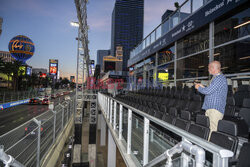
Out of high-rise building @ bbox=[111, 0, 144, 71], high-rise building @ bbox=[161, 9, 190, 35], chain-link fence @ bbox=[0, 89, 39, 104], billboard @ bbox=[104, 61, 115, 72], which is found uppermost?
high-rise building @ bbox=[111, 0, 144, 71]

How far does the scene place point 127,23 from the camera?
13675cm

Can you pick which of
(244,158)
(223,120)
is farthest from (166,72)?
(244,158)

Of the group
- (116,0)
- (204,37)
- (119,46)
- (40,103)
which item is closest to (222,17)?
(204,37)

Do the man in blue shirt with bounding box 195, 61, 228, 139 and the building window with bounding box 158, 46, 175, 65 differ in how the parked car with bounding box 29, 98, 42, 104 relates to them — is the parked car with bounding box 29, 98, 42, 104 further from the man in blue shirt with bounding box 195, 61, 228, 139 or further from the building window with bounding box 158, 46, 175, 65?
the man in blue shirt with bounding box 195, 61, 228, 139

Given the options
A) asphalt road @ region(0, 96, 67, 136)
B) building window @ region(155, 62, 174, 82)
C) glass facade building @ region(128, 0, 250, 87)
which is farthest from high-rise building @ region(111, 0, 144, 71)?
glass facade building @ region(128, 0, 250, 87)

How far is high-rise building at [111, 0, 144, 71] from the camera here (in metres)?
134

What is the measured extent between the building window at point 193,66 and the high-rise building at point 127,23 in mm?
126789

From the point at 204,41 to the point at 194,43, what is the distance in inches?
29.7

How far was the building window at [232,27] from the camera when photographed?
5.52m

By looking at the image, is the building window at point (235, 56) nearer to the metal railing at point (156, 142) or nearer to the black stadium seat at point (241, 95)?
the black stadium seat at point (241, 95)

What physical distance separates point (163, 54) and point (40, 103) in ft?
89.4

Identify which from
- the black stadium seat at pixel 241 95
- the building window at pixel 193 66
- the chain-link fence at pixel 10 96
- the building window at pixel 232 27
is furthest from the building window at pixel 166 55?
the chain-link fence at pixel 10 96

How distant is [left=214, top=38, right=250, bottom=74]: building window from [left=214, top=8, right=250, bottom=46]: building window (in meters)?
0.29

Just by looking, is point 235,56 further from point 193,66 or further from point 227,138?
point 227,138
